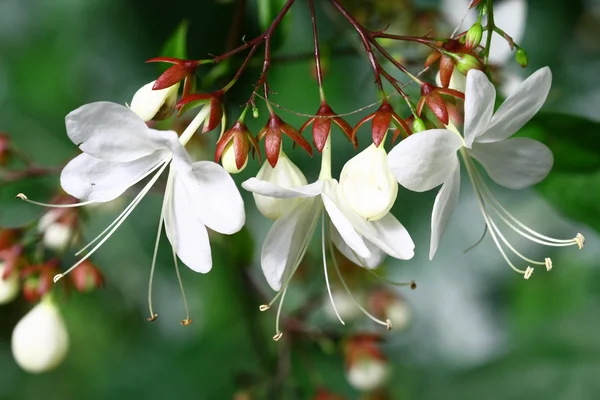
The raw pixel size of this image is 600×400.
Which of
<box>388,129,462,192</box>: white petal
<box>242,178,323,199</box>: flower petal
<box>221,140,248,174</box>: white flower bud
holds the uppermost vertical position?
<box>388,129,462,192</box>: white petal

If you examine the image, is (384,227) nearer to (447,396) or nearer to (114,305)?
(447,396)

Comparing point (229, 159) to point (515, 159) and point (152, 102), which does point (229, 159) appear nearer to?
point (152, 102)

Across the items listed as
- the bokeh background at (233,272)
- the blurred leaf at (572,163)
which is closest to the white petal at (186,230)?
the blurred leaf at (572,163)

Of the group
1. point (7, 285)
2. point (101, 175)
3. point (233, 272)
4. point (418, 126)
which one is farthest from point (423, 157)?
point (233, 272)

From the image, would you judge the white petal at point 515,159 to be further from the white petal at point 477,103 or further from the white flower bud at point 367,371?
the white flower bud at point 367,371

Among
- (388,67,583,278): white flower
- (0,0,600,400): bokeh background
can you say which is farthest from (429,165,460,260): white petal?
(0,0,600,400): bokeh background

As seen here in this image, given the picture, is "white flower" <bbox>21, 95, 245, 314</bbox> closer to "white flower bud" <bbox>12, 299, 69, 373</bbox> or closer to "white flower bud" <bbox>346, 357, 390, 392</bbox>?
"white flower bud" <bbox>12, 299, 69, 373</bbox>
